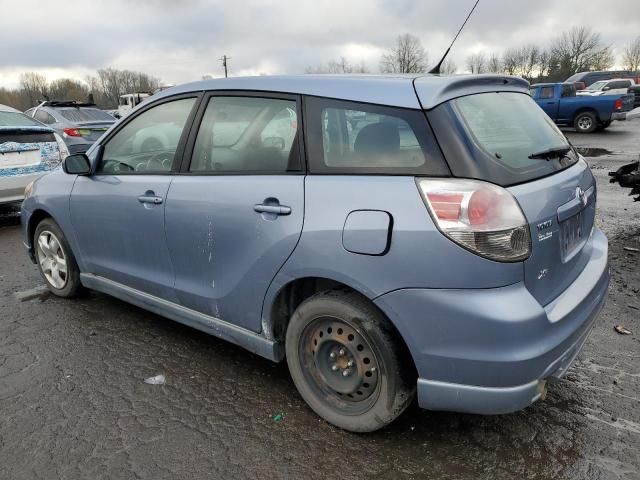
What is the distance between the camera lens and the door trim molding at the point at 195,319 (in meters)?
2.75

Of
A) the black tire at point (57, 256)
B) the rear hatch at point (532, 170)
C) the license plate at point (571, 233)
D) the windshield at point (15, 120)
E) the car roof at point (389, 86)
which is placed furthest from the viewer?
the windshield at point (15, 120)

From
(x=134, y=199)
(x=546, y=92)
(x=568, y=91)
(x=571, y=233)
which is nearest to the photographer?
(x=571, y=233)

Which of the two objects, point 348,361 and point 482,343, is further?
point 348,361

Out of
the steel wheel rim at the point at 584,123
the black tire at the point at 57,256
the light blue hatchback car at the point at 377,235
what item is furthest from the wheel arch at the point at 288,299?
the steel wheel rim at the point at 584,123

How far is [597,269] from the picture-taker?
2723 mm

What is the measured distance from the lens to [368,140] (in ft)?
7.79

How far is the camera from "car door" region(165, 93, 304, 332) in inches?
99.8

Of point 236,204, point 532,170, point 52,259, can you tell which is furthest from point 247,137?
Result: point 52,259

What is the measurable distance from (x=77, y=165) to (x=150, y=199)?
0.83m

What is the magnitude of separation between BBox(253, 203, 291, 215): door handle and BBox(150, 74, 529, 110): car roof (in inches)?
23.4

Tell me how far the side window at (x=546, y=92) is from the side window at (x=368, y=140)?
63.7 ft

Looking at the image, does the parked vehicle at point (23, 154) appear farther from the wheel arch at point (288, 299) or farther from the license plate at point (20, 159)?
the wheel arch at point (288, 299)

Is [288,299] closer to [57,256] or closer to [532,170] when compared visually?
[532,170]

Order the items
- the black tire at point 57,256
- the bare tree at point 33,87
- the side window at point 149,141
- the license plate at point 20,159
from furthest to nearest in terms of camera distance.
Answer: the bare tree at point 33,87, the license plate at point 20,159, the black tire at point 57,256, the side window at point 149,141
